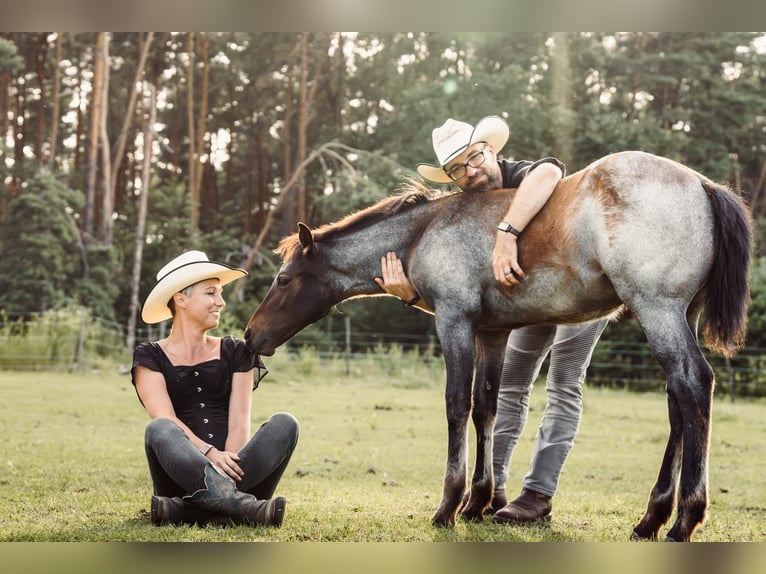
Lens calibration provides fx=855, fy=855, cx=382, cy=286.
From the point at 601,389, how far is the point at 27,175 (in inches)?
546

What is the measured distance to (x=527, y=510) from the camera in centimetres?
385

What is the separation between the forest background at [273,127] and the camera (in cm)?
1856

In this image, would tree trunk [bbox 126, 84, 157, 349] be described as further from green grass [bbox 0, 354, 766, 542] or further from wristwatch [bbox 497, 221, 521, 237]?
wristwatch [bbox 497, 221, 521, 237]

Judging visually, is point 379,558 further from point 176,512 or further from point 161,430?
point 161,430

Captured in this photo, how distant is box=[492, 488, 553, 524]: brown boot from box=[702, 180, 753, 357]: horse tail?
1141mm

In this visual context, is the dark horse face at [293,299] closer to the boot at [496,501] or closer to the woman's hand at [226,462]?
the woman's hand at [226,462]

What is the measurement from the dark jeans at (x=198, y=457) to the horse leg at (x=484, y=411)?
0.83 m

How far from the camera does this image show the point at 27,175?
19797mm

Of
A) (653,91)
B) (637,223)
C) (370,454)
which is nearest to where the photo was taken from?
(637,223)

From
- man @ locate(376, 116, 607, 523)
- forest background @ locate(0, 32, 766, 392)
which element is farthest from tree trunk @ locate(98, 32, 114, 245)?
man @ locate(376, 116, 607, 523)

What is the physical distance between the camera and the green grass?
3680mm
